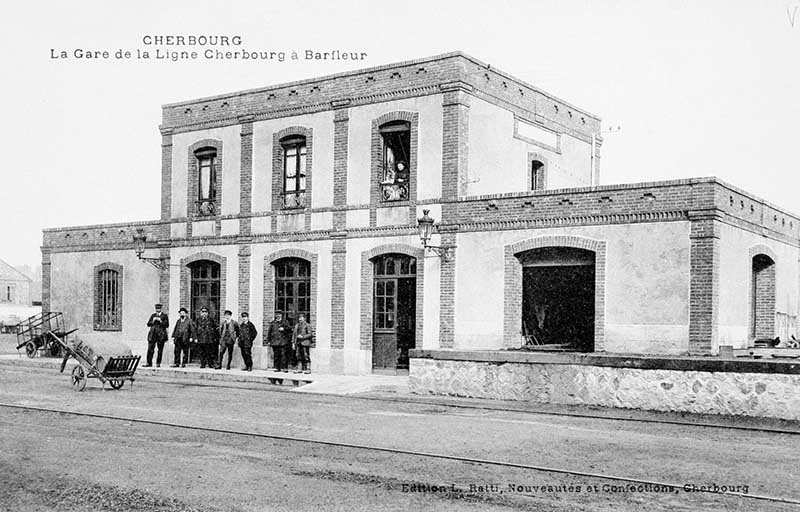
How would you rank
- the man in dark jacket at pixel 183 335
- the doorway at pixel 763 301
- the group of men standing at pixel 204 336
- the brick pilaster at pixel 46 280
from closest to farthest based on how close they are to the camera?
the doorway at pixel 763 301 < the group of men standing at pixel 204 336 < the man in dark jacket at pixel 183 335 < the brick pilaster at pixel 46 280

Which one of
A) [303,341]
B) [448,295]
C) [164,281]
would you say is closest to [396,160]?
[448,295]

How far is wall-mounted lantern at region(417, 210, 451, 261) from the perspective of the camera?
18469 mm

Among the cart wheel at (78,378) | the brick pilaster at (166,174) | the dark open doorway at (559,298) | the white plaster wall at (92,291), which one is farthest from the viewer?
the white plaster wall at (92,291)

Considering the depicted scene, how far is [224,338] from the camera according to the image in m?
21.8

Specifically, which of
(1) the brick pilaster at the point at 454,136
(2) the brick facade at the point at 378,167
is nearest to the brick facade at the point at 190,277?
(2) the brick facade at the point at 378,167

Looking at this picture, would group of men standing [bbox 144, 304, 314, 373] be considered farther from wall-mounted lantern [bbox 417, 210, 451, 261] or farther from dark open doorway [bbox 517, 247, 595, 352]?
dark open doorway [bbox 517, 247, 595, 352]

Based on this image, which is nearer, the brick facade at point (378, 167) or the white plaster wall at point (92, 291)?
the brick facade at point (378, 167)

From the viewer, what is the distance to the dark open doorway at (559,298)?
59.4ft

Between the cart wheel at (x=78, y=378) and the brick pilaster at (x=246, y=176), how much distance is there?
23.9ft

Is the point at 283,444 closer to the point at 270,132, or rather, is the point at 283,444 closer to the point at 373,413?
the point at 373,413

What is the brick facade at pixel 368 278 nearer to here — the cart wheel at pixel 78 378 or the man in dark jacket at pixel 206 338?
the man in dark jacket at pixel 206 338

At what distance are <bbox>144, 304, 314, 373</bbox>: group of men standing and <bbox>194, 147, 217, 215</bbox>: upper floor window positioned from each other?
2.92m

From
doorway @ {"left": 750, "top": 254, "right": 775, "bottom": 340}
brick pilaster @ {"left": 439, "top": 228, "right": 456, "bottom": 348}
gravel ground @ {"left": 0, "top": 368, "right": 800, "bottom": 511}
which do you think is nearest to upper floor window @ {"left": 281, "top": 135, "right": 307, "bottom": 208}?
brick pilaster @ {"left": 439, "top": 228, "right": 456, "bottom": 348}

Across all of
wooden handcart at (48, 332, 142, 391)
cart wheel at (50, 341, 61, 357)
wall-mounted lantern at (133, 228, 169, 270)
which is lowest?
cart wheel at (50, 341, 61, 357)
